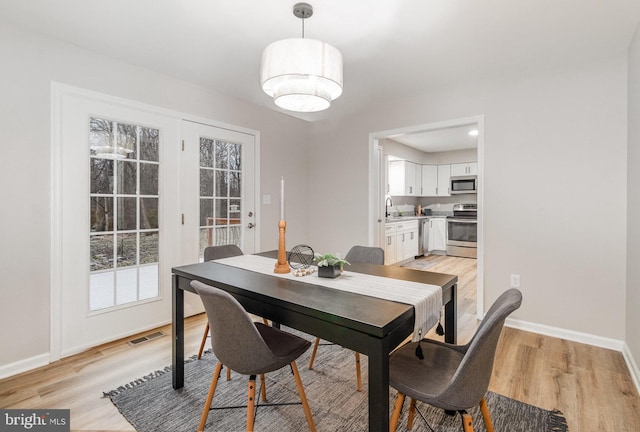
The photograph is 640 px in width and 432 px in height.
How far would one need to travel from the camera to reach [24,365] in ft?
7.29

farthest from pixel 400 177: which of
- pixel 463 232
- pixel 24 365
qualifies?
pixel 24 365

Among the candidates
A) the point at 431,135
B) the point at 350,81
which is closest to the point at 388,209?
the point at 431,135


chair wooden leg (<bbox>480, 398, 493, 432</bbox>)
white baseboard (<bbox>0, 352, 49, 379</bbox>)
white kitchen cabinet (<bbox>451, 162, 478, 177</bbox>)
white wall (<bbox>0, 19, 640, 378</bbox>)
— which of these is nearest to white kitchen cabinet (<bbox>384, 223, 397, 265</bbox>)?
white wall (<bbox>0, 19, 640, 378</bbox>)

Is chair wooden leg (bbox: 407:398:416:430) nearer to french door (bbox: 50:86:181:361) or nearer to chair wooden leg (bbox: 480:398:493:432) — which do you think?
chair wooden leg (bbox: 480:398:493:432)

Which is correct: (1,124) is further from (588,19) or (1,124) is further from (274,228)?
(588,19)

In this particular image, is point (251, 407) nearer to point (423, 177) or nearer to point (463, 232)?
point (463, 232)

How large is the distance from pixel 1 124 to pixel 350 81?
2.70 meters

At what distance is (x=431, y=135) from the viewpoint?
18.1 ft

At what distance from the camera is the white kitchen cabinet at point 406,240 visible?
5.74m

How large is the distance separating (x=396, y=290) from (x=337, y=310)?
0.39 meters

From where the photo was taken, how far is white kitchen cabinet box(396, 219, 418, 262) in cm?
574

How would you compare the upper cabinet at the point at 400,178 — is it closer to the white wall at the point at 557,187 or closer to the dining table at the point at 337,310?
the white wall at the point at 557,187

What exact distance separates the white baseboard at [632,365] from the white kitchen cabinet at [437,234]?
14.6 feet

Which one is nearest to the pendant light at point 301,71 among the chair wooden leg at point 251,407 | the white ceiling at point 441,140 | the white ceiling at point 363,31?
the white ceiling at point 363,31
